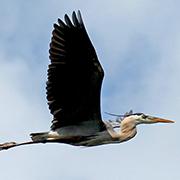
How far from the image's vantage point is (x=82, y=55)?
20.4m

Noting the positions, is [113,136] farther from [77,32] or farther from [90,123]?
[77,32]

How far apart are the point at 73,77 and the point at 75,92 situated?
305 mm

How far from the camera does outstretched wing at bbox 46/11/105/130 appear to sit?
2023cm

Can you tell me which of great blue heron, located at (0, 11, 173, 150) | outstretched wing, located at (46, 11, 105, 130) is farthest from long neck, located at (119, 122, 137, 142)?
outstretched wing, located at (46, 11, 105, 130)

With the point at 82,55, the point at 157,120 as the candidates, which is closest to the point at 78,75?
the point at 82,55

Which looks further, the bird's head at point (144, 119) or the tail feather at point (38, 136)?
the bird's head at point (144, 119)

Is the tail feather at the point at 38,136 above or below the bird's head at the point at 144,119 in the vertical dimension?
below

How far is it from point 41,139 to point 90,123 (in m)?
0.95

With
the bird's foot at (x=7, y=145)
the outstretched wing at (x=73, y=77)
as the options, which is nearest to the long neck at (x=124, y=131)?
the outstretched wing at (x=73, y=77)

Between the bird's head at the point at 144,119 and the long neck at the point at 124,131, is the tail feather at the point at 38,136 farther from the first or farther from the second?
the bird's head at the point at 144,119

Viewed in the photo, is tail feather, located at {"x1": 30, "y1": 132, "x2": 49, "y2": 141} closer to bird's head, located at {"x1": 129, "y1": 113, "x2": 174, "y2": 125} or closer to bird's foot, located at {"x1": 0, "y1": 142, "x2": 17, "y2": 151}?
bird's foot, located at {"x1": 0, "y1": 142, "x2": 17, "y2": 151}

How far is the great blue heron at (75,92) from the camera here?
20.3m

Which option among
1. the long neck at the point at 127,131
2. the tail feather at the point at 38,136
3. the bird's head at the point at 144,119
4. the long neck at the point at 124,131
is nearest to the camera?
the tail feather at the point at 38,136

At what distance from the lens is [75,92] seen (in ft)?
68.0
